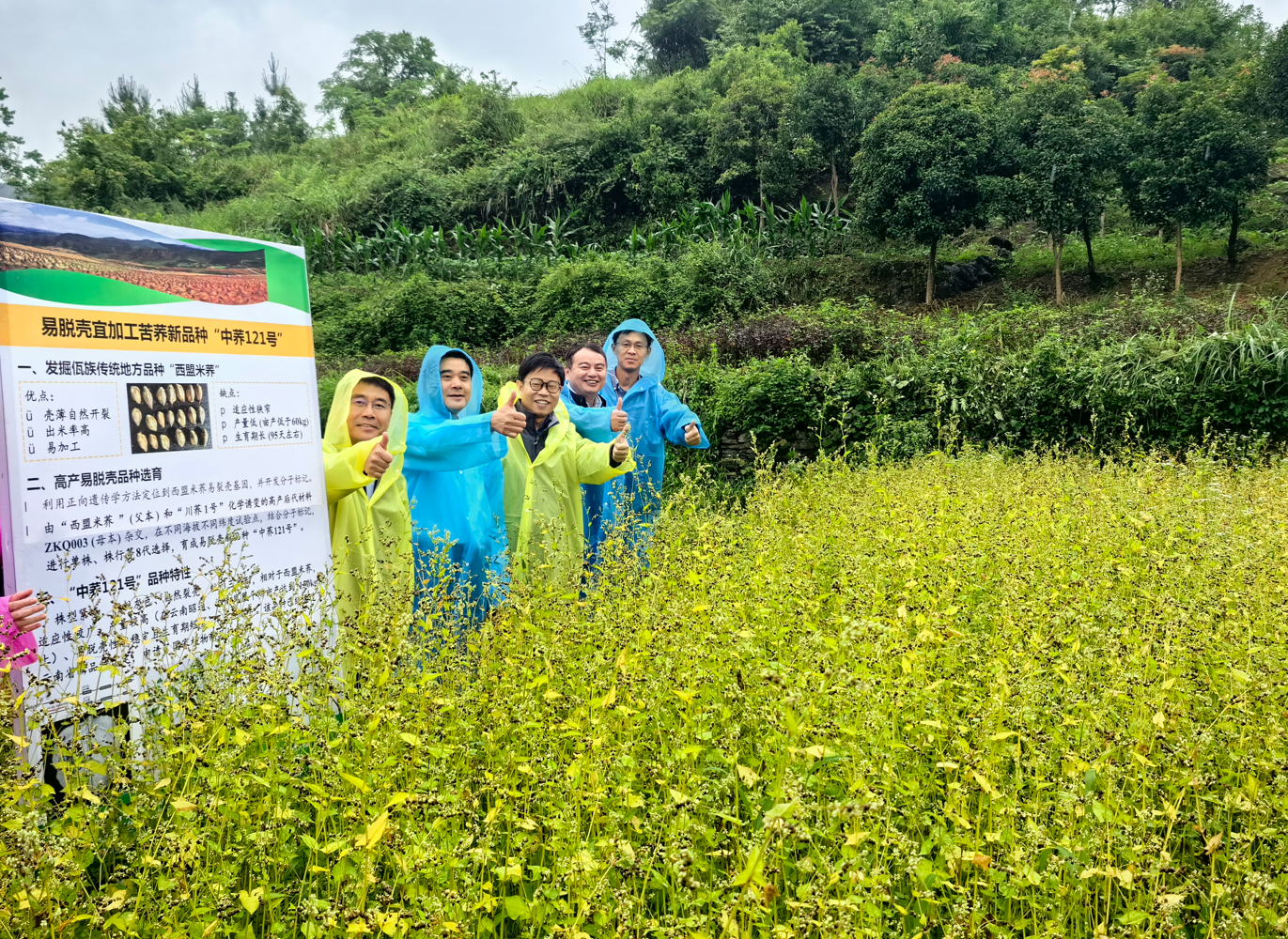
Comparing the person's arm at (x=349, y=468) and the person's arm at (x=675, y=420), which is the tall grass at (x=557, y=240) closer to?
the person's arm at (x=675, y=420)

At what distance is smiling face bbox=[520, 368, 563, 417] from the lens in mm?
4348

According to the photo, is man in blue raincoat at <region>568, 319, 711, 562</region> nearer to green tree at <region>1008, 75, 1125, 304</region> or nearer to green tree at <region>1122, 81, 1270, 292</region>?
green tree at <region>1008, 75, 1125, 304</region>

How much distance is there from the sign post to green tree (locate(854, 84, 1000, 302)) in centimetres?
1304

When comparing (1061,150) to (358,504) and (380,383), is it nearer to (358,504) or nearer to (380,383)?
(380,383)

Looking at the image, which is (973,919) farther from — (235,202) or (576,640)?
(235,202)

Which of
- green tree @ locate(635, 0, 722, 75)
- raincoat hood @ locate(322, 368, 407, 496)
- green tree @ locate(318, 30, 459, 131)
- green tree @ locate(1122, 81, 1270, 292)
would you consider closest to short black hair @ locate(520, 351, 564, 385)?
raincoat hood @ locate(322, 368, 407, 496)

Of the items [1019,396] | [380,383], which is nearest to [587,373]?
[380,383]

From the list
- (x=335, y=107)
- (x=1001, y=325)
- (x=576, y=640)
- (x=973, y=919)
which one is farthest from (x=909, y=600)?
(x=335, y=107)

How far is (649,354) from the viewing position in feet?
18.4

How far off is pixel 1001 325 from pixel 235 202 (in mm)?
27241

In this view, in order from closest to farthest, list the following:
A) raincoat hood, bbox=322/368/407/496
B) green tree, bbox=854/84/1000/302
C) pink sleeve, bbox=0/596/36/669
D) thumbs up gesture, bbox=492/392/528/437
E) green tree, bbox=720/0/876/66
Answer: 1. pink sleeve, bbox=0/596/36/669
2. raincoat hood, bbox=322/368/407/496
3. thumbs up gesture, bbox=492/392/528/437
4. green tree, bbox=854/84/1000/302
5. green tree, bbox=720/0/876/66

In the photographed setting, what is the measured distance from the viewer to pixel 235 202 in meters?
28.2

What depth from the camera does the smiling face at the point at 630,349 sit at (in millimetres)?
5422

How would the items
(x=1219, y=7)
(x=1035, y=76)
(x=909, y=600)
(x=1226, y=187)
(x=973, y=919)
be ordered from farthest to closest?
(x=1219, y=7), (x=1035, y=76), (x=1226, y=187), (x=909, y=600), (x=973, y=919)
